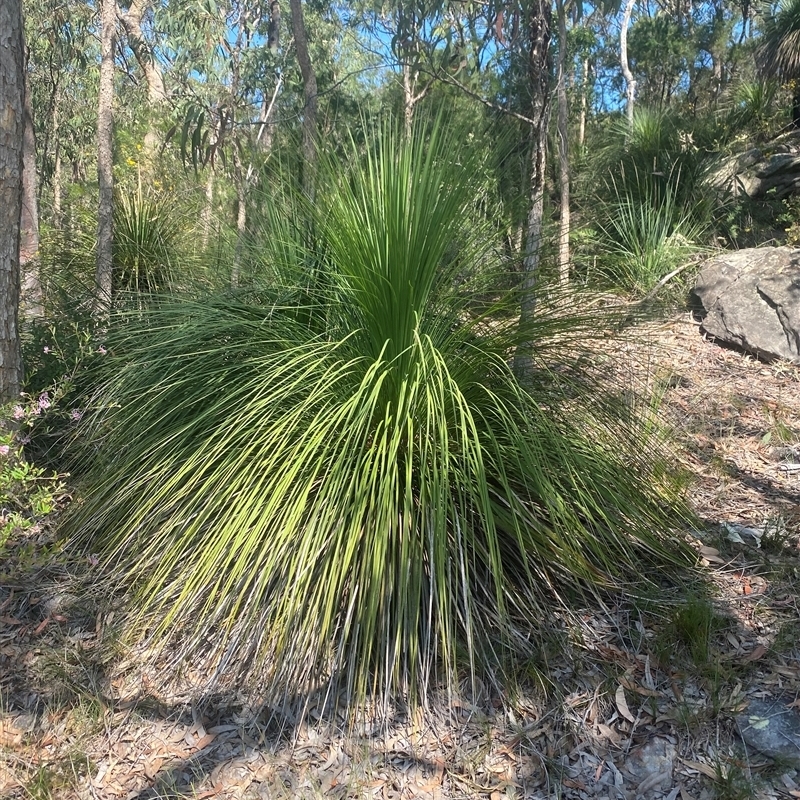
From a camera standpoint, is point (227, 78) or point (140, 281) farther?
point (227, 78)

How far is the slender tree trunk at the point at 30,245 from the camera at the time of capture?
4.81 meters

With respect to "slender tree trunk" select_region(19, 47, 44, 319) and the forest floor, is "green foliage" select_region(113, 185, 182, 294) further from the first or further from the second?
the forest floor

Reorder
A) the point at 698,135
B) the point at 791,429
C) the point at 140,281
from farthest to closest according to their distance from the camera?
1. the point at 698,135
2. the point at 140,281
3. the point at 791,429

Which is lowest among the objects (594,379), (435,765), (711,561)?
(435,765)

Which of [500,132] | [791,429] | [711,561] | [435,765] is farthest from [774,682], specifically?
[500,132]

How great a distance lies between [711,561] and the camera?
2988 millimetres

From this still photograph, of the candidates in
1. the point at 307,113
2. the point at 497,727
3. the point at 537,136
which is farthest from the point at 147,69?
the point at 497,727

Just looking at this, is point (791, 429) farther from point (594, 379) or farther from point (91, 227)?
point (91, 227)

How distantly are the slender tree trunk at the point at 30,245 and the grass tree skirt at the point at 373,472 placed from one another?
6.86 ft

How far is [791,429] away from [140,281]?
4.67 m

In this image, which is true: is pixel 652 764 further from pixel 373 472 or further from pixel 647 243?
pixel 647 243

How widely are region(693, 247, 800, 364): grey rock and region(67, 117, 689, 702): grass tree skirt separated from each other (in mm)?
2421

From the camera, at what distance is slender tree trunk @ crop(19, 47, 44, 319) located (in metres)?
4.81

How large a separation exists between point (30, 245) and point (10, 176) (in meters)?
2.25
